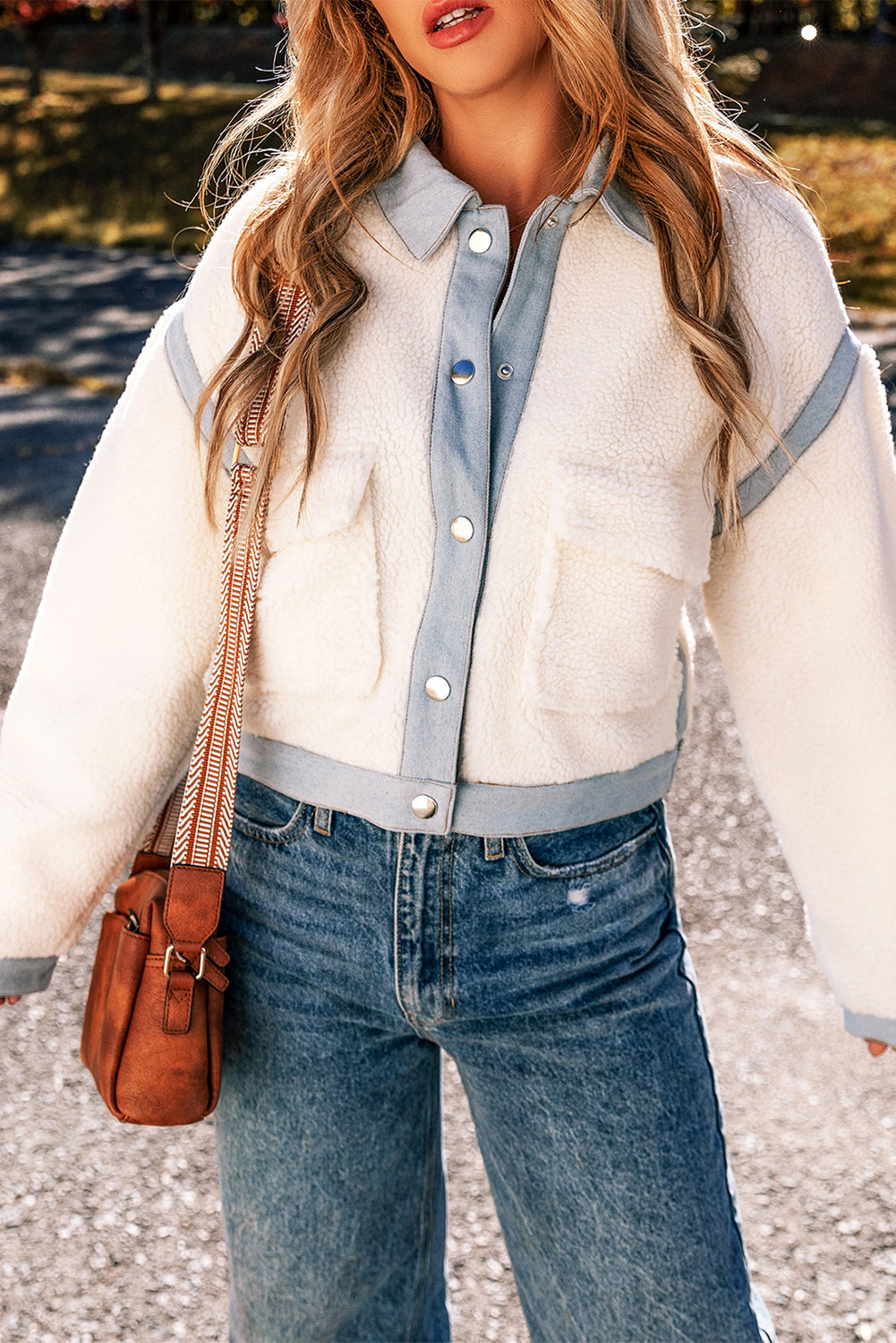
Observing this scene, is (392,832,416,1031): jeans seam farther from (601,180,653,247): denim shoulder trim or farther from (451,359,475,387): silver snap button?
(601,180,653,247): denim shoulder trim

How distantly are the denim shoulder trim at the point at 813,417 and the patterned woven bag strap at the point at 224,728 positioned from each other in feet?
1.79

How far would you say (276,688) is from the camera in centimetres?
158

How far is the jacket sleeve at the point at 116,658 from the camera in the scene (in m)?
1.57

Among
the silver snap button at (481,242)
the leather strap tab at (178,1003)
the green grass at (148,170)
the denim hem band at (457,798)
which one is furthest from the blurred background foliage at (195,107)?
the leather strap tab at (178,1003)

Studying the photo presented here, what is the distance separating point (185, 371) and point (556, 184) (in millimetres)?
476

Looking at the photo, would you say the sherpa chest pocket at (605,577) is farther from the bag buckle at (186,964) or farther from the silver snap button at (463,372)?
the bag buckle at (186,964)

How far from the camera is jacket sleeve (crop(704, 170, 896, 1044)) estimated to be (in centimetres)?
154

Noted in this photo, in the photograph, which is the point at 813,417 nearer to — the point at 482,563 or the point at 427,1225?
the point at 482,563

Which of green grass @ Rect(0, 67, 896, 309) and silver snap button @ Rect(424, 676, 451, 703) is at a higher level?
silver snap button @ Rect(424, 676, 451, 703)

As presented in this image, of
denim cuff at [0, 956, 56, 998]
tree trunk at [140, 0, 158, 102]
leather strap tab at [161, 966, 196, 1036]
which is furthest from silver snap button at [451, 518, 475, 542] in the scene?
tree trunk at [140, 0, 158, 102]

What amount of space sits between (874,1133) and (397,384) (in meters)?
1.96

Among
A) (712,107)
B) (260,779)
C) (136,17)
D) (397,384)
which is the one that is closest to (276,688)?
(260,779)

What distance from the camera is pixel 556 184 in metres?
1.59

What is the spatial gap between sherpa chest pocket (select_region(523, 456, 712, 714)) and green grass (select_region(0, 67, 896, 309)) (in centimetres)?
845
